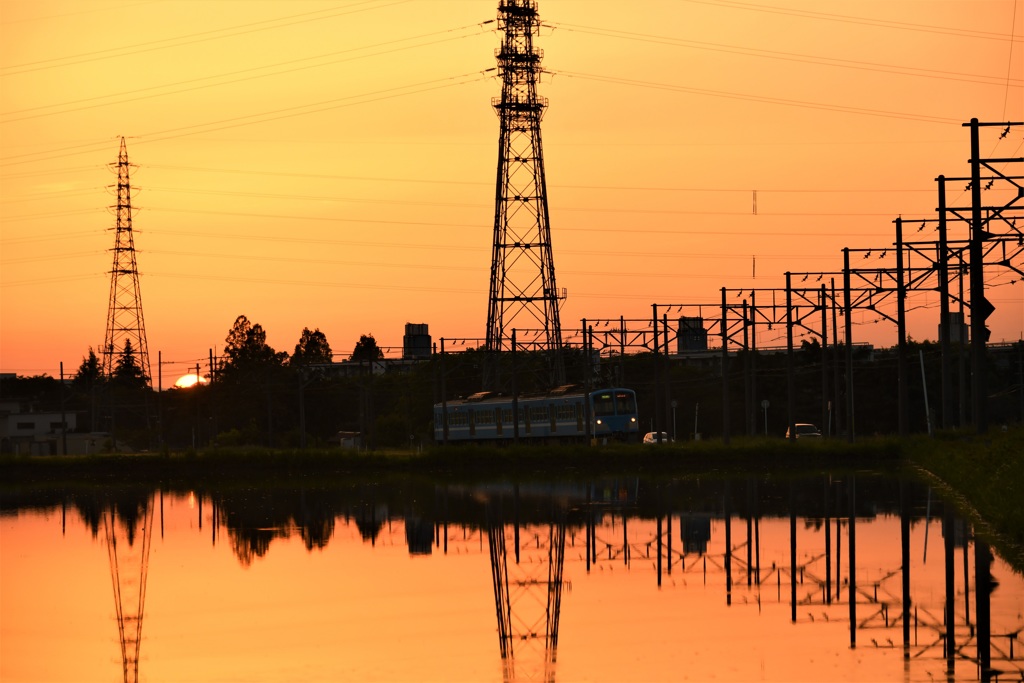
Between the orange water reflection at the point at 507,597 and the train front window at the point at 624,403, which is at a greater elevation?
the train front window at the point at 624,403

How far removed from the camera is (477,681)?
51.2 feet

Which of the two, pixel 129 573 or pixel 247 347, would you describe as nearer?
pixel 129 573

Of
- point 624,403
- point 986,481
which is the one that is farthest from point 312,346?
point 986,481

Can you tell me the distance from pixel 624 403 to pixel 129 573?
5624 cm

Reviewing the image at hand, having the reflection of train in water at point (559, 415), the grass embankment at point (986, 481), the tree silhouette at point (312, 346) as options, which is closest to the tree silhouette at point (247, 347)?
the tree silhouette at point (312, 346)

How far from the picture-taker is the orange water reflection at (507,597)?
54.6 feet

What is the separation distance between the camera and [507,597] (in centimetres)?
2217

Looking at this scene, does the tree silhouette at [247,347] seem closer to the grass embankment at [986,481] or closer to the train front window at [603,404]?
the train front window at [603,404]

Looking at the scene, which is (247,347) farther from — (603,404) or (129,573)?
(129,573)

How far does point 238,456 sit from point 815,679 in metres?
56.0

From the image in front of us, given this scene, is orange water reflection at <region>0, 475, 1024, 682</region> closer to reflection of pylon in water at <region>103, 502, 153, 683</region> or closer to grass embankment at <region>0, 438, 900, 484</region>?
reflection of pylon in water at <region>103, 502, 153, 683</region>

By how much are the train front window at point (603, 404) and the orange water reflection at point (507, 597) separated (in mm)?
40927

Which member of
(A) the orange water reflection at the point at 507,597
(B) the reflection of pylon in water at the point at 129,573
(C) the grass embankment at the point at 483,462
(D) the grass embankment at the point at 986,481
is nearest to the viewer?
(A) the orange water reflection at the point at 507,597

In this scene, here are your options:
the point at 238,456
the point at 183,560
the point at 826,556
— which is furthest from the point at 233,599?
the point at 238,456
